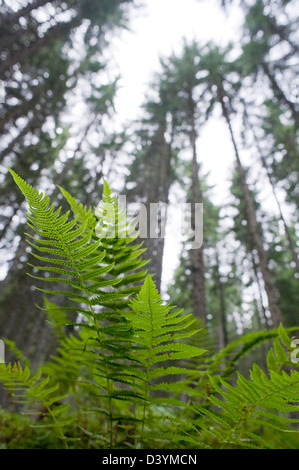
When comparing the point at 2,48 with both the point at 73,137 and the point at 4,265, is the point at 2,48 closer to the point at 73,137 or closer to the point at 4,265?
the point at 73,137

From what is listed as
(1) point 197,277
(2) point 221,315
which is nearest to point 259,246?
(1) point 197,277

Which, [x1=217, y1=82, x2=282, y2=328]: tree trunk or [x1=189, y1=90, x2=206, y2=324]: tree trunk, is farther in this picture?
[x1=189, y1=90, x2=206, y2=324]: tree trunk

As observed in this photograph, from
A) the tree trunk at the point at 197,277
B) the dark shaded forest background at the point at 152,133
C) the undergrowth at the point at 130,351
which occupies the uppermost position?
the dark shaded forest background at the point at 152,133

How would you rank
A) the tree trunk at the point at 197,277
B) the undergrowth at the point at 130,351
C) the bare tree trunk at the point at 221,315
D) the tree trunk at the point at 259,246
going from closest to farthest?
the undergrowth at the point at 130,351, the tree trunk at the point at 259,246, the tree trunk at the point at 197,277, the bare tree trunk at the point at 221,315

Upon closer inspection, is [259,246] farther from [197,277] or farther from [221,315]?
[221,315]

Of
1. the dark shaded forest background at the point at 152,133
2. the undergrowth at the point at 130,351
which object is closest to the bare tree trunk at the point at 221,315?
the dark shaded forest background at the point at 152,133

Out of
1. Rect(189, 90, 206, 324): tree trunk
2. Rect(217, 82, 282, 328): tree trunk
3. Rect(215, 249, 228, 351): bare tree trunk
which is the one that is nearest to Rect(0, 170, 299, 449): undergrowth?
Rect(189, 90, 206, 324): tree trunk

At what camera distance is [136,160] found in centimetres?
1847

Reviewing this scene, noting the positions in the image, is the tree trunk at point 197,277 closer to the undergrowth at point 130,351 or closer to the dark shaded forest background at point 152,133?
the dark shaded forest background at point 152,133

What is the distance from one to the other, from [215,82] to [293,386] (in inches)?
686

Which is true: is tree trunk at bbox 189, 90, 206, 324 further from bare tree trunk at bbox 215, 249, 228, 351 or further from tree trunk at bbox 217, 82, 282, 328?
bare tree trunk at bbox 215, 249, 228, 351

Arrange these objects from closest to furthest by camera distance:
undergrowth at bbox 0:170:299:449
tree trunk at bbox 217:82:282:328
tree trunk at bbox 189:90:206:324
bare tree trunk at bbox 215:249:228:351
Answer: undergrowth at bbox 0:170:299:449 → tree trunk at bbox 217:82:282:328 → tree trunk at bbox 189:90:206:324 → bare tree trunk at bbox 215:249:228:351

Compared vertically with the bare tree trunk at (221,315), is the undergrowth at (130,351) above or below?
below
